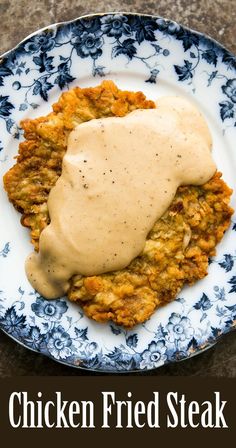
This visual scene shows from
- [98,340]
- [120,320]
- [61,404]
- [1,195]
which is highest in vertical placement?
[1,195]

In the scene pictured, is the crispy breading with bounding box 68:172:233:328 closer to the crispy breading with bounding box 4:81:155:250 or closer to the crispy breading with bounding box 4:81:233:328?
the crispy breading with bounding box 4:81:233:328

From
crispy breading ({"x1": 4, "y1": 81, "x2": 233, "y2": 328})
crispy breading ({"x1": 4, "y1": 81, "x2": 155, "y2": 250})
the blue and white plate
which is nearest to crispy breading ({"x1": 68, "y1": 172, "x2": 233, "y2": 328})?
crispy breading ({"x1": 4, "y1": 81, "x2": 233, "y2": 328})

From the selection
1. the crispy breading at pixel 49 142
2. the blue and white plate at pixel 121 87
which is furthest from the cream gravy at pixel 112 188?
the blue and white plate at pixel 121 87

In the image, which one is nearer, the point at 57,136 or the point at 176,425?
the point at 57,136

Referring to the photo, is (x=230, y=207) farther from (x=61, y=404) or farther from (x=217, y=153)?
(x=61, y=404)

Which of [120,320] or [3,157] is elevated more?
[3,157]

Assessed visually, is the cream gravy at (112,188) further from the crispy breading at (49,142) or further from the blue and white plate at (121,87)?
the blue and white plate at (121,87)

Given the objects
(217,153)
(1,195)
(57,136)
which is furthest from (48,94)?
(217,153)
